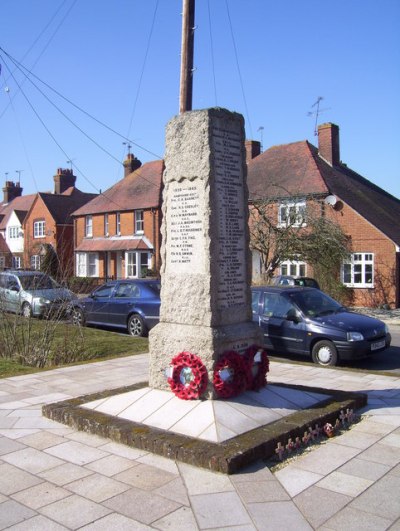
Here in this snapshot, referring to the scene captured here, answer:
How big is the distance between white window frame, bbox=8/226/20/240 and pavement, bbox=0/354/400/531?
45486 millimetres

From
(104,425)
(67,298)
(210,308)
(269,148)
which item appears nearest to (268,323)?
(67,298)

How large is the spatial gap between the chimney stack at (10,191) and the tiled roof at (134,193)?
72.0ft

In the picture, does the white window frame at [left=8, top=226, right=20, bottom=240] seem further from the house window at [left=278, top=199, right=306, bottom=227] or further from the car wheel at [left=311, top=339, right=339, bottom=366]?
the car wheel at [left=311, top=339, right=339, bottom=366]

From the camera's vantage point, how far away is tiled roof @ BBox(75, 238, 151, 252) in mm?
34141

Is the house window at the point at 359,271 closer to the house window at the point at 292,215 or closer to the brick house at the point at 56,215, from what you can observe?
the house window at the point at 292,215

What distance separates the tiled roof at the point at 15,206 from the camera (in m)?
52.3

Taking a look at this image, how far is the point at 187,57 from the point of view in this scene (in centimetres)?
1355

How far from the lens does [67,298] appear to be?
34.2ft

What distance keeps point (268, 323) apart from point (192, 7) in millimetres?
8620

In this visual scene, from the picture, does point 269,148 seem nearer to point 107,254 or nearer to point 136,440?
point 107,254

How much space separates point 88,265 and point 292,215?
20.3 m

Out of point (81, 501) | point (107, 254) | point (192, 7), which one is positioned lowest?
point (81, 501)

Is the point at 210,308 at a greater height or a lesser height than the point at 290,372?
greater

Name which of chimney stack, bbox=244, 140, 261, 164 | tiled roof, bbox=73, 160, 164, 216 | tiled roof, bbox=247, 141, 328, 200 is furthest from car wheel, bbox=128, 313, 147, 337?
chimney stack, bbox=244, 140, 261, 164
